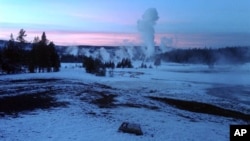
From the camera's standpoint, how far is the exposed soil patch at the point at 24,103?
24.1 m

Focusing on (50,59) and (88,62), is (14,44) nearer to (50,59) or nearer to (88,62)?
(50,59)

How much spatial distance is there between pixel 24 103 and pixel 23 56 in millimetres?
54547

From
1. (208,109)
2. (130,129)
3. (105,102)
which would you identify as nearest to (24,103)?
(105,102)

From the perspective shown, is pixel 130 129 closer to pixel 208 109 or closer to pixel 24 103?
pixel 24 103

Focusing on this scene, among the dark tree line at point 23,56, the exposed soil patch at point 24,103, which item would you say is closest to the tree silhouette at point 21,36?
the dark tree line at point 23,56

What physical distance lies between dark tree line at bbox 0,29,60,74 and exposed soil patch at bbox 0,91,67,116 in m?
38.2

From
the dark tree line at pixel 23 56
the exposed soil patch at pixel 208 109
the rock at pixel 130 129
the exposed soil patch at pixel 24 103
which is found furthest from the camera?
Result: the dark tree line at pixel 23 56

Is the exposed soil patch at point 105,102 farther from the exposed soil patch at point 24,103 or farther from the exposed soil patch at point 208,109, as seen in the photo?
the exposed soil patch at point 208,109

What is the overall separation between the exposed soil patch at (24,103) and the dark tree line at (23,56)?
125 ft

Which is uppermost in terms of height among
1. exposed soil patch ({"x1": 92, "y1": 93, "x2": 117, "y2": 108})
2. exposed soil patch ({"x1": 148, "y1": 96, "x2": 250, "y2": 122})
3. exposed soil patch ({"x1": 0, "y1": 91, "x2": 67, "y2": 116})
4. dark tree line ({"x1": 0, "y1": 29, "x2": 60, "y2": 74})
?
dark tree line ({"x1": 0, "y1": 29, "x2": 60, "y2": 74})

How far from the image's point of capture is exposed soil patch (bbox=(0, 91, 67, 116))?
24.1 metres

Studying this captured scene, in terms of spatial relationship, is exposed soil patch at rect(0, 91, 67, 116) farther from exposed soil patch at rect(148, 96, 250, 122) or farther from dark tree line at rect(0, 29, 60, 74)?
dark tree line at rect(0, 29, 60, 74)

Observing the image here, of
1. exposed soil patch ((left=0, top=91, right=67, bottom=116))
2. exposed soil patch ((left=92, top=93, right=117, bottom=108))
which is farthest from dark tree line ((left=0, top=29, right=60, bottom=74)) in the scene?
exposed soil patch ((left=92, top=93, right=117, bottom=108))

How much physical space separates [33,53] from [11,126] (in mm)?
61070
